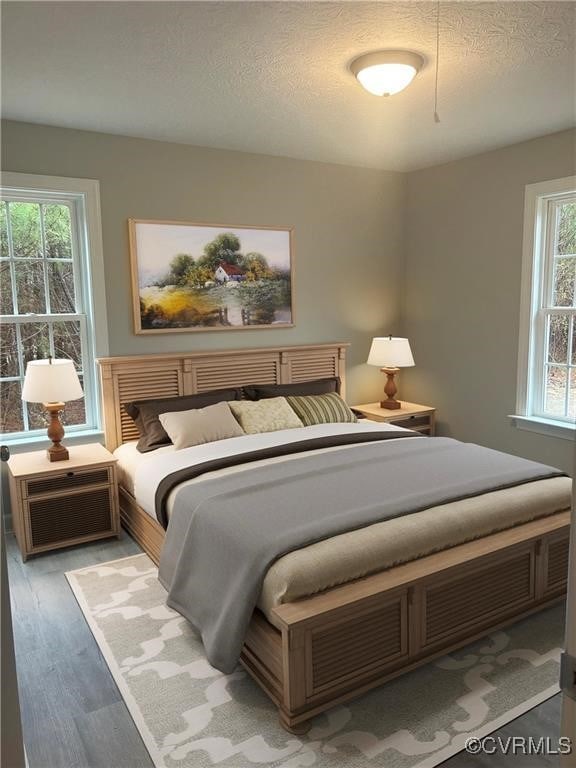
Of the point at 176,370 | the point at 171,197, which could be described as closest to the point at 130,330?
the point at 176,370

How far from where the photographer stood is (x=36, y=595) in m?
2.97

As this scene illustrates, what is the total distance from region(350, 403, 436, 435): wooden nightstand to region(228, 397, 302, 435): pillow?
99cm

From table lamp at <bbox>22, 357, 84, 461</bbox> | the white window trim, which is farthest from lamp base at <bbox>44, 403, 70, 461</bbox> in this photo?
the white window trim

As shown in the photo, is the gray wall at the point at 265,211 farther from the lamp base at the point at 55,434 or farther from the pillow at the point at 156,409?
the lamp base at the point at 55,434

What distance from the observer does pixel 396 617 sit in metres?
2.22

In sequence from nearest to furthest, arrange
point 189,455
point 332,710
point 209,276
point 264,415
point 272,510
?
point 332,710 → point 272,510 → point 189,455 → point 264,415 → point 209,276

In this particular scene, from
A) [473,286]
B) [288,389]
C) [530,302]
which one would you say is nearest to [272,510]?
[288,389]

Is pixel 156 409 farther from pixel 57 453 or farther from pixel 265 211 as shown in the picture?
pixel 265 211

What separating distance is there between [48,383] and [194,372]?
44.0 inches

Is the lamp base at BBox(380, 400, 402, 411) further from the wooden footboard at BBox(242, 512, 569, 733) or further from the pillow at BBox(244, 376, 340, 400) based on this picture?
the wooden footboard at BBox(242, 512, 569, 733)

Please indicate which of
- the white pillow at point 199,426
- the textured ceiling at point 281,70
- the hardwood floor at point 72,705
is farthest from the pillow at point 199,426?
the textured ceiling at point 281,70

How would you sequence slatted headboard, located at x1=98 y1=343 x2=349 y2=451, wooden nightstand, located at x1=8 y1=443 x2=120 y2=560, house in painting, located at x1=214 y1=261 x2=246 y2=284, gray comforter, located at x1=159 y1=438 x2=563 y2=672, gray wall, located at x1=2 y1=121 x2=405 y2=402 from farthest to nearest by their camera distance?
1. house in painting, located at x1=214 y1=261 x2=246 y2=284
2. slatted headboard, located at x1=98 y1=343 x2=349 y2=451
3. gray wall, located at x1=2 y1=121 x2=405 y2=402
4. wooden nightstand, located at x1=8 y1=443 x2=120 y2=560
5. gray comforter, located at x1=159 y1=438 x2=563 y2=672

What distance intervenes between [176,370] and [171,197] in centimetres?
124

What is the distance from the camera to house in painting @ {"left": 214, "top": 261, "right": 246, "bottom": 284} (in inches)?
170
